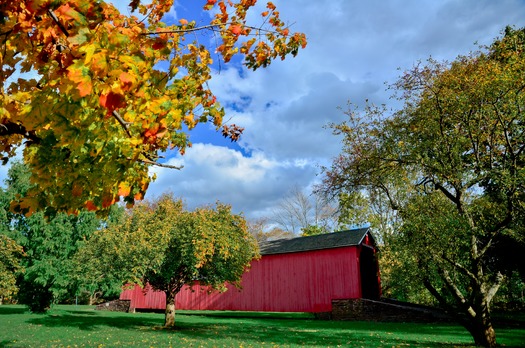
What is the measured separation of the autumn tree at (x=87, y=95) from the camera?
237 centimetres

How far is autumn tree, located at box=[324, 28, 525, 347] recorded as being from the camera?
11.5 m

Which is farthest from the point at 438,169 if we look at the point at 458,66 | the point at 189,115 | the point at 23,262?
the point at 23,262

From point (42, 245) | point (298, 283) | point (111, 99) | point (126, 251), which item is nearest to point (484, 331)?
point (126, 251)

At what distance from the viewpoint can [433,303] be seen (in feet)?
94.9

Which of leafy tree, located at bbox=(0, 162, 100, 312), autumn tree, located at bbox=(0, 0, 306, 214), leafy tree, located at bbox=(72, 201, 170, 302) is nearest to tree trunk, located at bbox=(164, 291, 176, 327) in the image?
leafy tree, located at bbox=(72, 201, 170, 302)

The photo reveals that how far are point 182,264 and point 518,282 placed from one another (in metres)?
26.9

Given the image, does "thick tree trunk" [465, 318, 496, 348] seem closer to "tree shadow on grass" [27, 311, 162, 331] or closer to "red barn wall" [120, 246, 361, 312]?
"red barn wall" [120, 246, 361, 312]

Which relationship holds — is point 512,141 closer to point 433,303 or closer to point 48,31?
point 48,31

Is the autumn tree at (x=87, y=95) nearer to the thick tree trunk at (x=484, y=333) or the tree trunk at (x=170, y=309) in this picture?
the thick tree trunk at (x=484, y=333)

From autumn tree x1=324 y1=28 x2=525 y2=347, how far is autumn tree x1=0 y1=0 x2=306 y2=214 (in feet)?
32.8

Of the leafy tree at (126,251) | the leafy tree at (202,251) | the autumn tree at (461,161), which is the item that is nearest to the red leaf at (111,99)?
the autumn tree at (461,161)

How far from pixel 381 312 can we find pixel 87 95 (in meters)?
25.5

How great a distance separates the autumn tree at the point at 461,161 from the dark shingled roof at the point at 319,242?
1374cm

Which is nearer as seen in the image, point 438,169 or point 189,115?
point 189,115
